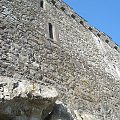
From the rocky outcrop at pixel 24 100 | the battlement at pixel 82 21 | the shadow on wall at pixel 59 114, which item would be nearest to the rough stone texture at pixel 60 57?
the battlement at pixel 82 21

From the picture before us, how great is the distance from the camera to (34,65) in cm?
625

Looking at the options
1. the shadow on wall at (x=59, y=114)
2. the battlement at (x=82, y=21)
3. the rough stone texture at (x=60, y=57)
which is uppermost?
the battlement at (x=82, y=21)

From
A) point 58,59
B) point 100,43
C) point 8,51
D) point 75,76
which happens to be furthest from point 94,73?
point 8,51

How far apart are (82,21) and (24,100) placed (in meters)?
6.59

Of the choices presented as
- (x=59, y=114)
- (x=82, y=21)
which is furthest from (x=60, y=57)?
(x=82, y=21)

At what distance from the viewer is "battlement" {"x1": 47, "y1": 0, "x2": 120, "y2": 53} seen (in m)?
9.86

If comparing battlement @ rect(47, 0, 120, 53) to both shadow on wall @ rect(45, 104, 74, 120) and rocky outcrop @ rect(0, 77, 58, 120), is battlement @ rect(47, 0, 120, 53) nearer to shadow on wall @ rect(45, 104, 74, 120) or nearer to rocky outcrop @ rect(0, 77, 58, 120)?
shadow on wall @ rect(45, 104, 74, 120)

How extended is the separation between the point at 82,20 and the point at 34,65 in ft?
16.5

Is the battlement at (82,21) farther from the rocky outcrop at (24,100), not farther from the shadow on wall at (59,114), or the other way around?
the rocky outcrop at (24,100)

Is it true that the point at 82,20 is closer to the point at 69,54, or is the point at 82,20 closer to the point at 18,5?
the point at 69,54

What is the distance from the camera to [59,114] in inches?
206

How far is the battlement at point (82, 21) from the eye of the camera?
9.86m

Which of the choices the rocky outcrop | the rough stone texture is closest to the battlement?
the rough stone texture

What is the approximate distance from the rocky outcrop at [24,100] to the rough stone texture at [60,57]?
2.48 ft
